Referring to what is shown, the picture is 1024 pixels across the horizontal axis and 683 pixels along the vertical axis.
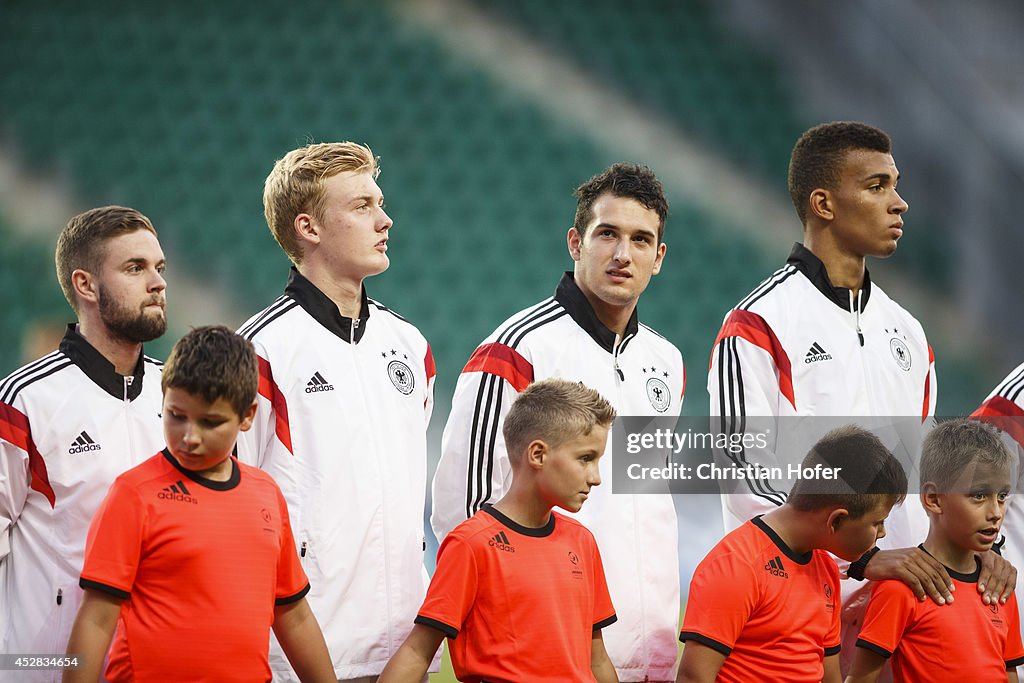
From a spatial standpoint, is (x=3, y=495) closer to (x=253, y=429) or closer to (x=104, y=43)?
(x=253, y=429)

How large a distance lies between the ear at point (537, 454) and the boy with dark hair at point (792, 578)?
53cm

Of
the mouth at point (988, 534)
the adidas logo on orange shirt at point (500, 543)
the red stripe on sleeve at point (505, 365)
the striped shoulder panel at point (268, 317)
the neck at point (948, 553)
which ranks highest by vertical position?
the striped shoulder panel at point (268, 317)

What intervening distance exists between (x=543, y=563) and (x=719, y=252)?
717cm

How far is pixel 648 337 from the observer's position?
11.9 feet

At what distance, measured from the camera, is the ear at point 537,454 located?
3037 mm

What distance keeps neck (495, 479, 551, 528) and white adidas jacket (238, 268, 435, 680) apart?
0.32 metres

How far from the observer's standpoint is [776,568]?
124 inches

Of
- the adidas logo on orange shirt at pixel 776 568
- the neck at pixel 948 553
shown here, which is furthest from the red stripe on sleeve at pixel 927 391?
the adidas logo on orange shirt at pixel 776 568

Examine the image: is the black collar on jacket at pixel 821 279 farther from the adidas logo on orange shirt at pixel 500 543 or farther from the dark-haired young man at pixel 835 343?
the adidas logo on orange shirt at pixel 500 543

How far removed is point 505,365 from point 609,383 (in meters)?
0.31

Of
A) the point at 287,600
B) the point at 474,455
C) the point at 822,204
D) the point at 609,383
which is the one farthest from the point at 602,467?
the point at 822,204


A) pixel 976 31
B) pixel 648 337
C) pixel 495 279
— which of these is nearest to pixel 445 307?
pixel 495 279

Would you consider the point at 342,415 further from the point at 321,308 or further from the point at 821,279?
the point at 821,279

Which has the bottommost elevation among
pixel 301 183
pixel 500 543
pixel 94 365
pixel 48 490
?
pixel 500 543
